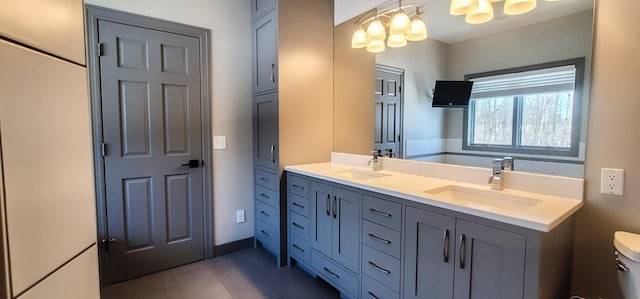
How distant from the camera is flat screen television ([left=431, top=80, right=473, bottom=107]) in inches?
76.0

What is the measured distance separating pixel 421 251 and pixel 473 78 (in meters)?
1.16

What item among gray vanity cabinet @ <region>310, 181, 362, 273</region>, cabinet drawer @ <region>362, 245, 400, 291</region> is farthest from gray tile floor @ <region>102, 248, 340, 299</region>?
cabinet drawer @ <region>362, 245, 400, 291</region>

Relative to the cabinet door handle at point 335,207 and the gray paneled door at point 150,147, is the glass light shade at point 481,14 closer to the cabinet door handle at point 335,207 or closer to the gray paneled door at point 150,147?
the cabinet door handle at point 335,207

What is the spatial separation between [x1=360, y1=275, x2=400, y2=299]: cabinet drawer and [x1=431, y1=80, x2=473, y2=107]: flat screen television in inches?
49.8

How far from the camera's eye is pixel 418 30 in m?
2.02

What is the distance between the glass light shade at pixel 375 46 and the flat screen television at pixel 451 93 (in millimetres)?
586

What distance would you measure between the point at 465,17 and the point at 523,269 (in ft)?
4.87

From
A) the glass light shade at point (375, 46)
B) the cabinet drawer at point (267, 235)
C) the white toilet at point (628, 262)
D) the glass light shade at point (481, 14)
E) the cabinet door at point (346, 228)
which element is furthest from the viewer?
the cabinet drawer at point (267, 235)

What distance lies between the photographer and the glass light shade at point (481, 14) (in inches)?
64.1

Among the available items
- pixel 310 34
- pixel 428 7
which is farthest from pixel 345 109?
pixel 428 7

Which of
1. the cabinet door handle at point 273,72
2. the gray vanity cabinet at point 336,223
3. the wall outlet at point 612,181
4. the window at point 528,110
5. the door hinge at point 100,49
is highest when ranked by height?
the door hinge at point 100,49

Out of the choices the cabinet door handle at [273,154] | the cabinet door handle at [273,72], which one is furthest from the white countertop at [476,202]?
the cabinet door handle at [273,72]

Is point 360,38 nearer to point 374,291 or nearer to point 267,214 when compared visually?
point 267,214

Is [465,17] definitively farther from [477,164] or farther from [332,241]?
[332,241]
